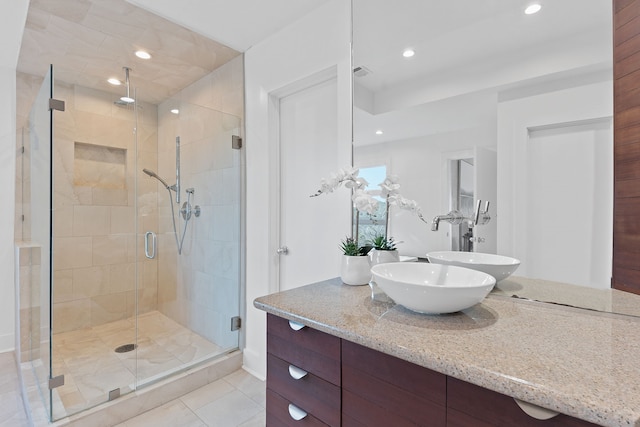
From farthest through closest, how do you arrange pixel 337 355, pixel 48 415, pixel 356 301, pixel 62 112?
1. pixel 62 112
2. pixel 48 415
3. pixel 356 301
4. pixel 337 355

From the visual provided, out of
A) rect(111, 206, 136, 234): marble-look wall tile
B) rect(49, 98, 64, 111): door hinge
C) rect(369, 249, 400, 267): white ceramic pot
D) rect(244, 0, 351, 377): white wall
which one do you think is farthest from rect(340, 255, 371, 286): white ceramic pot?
rect(111, 206, 136, 234): marble-look wall tile

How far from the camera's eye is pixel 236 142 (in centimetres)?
253

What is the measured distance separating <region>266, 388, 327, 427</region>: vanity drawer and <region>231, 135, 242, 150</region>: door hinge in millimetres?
1834

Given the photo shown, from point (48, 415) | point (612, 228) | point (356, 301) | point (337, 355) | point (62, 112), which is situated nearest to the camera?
point (337, 355)

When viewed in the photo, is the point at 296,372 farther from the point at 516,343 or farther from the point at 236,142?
the point at 236,142

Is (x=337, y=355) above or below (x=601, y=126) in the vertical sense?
below

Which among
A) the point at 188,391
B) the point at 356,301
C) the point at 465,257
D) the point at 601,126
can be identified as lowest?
the point at 188,391

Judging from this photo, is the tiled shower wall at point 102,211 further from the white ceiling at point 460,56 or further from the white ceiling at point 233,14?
the white ceiling at point 460,56

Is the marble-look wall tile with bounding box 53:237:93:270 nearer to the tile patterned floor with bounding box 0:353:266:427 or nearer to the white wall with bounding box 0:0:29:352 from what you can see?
the white wall with bounding box 0:0:29:352

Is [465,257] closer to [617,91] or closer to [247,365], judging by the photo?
[617,91]

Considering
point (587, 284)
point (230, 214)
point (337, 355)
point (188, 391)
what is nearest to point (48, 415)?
point (188, 391)

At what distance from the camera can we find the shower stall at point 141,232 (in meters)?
2.34

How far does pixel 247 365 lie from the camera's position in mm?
2430

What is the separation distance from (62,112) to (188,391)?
78.3 inches
